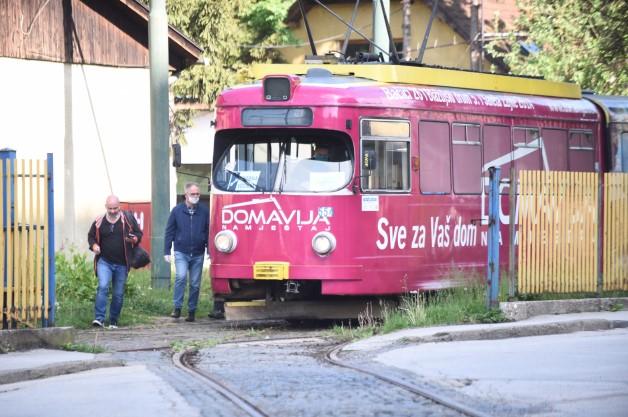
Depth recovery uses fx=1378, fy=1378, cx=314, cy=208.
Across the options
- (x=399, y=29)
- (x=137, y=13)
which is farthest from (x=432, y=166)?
(x=399, y=29)

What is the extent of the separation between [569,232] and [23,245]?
698 centimetres

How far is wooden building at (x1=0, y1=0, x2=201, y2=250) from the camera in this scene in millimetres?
23641

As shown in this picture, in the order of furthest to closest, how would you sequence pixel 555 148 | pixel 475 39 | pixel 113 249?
pixel 475 39
pixel 555 148
pixel 113 249

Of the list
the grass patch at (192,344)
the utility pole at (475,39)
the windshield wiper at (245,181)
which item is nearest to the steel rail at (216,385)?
the grass patch at (192,344)

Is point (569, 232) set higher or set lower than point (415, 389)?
higher

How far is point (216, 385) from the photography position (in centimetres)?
1130

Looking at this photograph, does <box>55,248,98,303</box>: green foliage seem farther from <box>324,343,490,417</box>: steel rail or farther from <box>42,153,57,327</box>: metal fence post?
<box>324,343,490,417</box>: steel rail

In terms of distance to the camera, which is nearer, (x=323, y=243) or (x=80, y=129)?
(x=323, y=243)

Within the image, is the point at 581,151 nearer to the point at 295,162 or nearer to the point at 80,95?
the point at 295,162

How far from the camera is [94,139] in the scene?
25.2 meters

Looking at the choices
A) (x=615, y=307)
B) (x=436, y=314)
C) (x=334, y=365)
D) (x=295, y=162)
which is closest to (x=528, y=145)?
(x=615, y=307)

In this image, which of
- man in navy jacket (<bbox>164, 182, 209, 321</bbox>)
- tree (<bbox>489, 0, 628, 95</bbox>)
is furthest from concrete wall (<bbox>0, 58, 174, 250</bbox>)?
tree (<bbox>489, 0, 628, 95</bbox>)

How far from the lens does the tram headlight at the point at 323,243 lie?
1702 centimetres

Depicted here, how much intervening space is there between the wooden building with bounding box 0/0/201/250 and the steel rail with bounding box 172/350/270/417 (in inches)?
418
